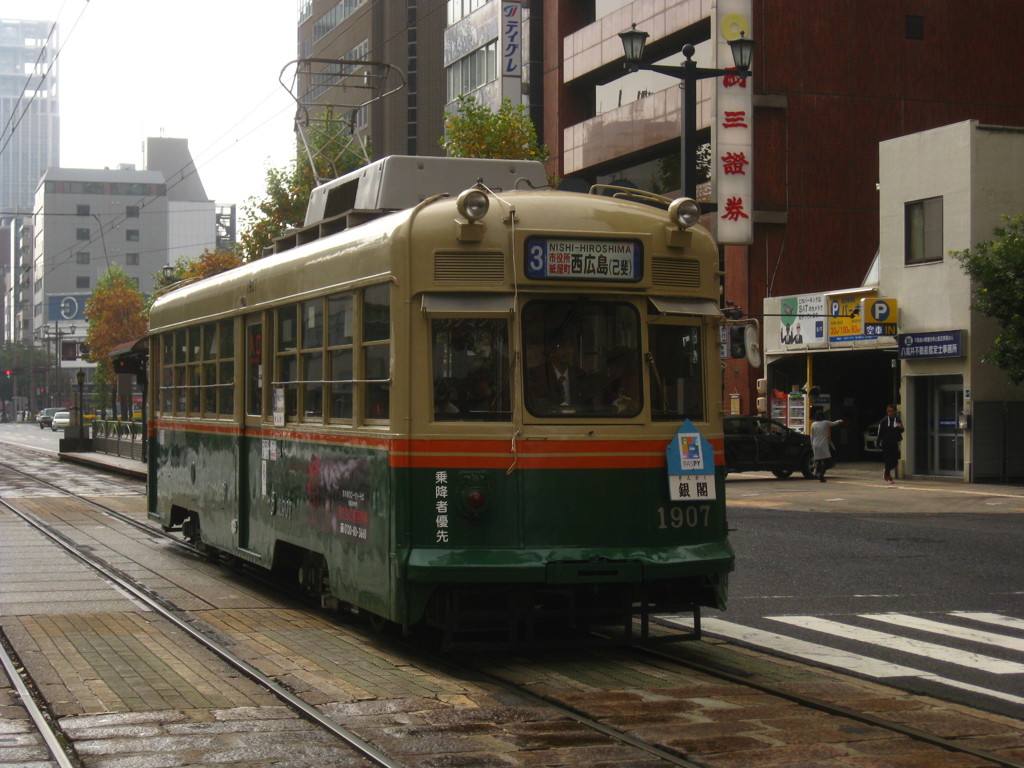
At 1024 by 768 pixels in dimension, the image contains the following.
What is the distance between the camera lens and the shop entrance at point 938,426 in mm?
30625

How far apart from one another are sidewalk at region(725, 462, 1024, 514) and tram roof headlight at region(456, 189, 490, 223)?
14860 millimetres

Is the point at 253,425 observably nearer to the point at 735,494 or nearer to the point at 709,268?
the point at 709,268

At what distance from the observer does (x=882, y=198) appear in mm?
32438

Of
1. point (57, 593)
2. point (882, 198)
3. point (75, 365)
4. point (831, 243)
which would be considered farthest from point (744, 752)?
point (75, 365)

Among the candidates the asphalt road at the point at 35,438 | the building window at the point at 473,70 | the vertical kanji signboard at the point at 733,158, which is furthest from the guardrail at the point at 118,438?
the building window at the point at 473,70

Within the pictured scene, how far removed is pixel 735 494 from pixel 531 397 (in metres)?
18.8

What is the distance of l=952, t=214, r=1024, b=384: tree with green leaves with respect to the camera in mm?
27203

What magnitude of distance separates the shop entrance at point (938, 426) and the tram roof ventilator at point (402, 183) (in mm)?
21614

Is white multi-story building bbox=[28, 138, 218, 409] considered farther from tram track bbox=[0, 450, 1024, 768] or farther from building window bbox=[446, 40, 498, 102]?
tram track bbox=[0, 450, 1024, 768]

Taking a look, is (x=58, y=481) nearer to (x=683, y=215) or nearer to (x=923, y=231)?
(x=923, y=231)

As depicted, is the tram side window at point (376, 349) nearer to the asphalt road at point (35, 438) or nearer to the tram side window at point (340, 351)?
the tram side window at point (340, 351)

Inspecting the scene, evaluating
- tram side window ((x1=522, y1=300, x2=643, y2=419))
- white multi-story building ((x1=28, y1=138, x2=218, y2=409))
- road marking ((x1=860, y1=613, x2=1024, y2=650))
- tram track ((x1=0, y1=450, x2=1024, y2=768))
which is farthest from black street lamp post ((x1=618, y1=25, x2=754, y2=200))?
white multi-story building ((x1=28, y1=138, x2=218, y2=409))

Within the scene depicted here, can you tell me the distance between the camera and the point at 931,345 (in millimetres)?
30594

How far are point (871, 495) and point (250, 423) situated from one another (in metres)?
16.9
